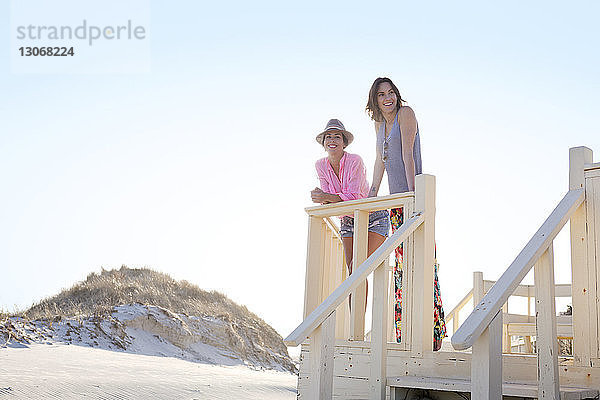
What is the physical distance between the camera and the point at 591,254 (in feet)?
9.68

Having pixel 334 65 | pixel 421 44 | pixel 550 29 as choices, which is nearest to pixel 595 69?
pixel 550 29

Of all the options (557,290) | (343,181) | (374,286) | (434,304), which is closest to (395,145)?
(343,181)

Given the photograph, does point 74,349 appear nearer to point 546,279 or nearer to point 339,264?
point 339,264

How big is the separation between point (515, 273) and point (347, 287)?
0.82m

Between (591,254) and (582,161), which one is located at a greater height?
(582,161)

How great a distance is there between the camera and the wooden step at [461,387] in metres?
2.64

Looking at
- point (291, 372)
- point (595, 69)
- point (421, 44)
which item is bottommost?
point (291, 372)

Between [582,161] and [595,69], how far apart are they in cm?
769

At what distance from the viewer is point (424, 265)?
3.43 metres

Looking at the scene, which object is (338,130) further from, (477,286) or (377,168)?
(477,286)

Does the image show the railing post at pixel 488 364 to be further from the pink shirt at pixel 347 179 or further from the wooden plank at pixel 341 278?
the pink shirt at pixel 347 179

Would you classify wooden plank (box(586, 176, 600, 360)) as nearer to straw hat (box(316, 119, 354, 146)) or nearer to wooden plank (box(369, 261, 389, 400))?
wooden plank (box(369, 261, 389, 400))

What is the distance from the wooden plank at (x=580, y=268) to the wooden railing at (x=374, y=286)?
0.74 m

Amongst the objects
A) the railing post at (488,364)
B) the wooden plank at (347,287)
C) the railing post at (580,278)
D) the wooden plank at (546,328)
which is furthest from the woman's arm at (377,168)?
the railing post at (488,364)
